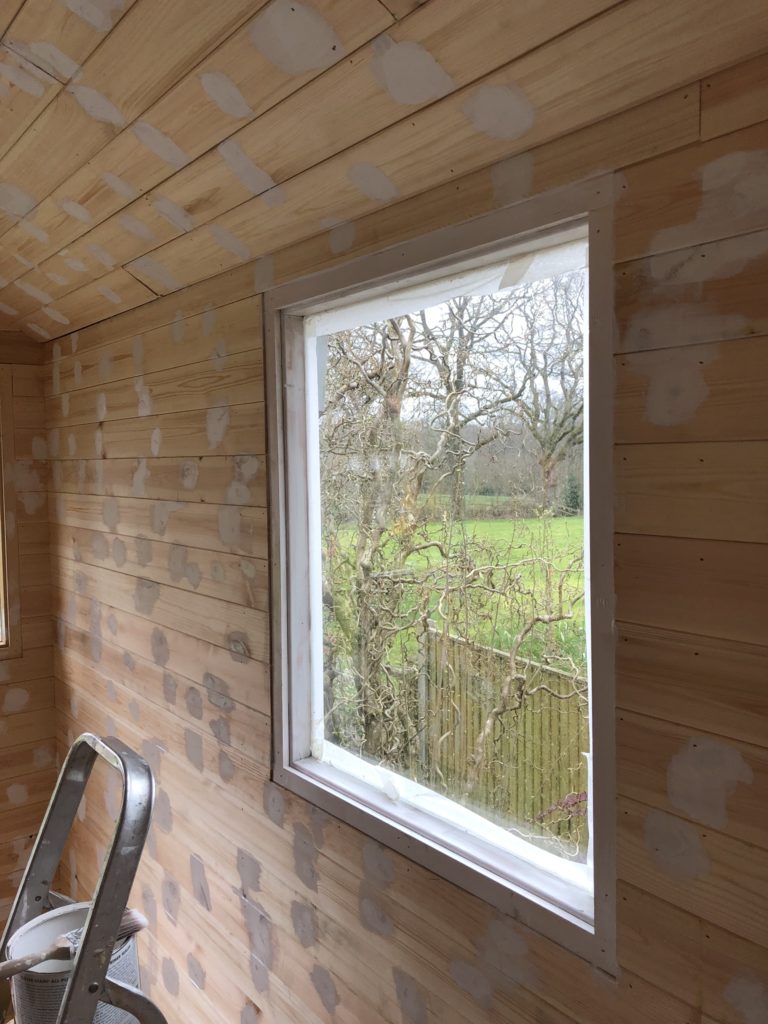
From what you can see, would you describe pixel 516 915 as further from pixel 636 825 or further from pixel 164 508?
pixel 164 508

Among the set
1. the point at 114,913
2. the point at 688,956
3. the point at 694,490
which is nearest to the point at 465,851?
the point at 688,956

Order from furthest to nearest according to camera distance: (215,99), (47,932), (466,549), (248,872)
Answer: (248,872)
(47,932)
(466,549)
(215,99)

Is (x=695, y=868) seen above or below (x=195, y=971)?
above

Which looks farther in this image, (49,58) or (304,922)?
(304,922)

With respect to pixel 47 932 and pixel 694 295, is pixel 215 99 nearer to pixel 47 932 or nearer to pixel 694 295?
pixel 694 295

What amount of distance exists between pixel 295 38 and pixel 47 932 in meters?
1.99

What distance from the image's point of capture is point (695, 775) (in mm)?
986

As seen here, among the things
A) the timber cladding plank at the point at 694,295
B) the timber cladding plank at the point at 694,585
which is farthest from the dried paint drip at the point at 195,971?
the timber cladding plank at the point at 694,295

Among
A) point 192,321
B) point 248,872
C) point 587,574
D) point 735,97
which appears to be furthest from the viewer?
point 192,321

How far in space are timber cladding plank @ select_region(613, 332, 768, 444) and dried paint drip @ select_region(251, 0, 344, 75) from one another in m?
0.65

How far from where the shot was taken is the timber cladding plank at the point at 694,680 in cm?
92

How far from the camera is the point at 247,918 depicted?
6.40 ft

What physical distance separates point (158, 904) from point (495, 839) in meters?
1.53

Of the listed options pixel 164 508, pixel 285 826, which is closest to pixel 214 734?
pixel 285 826
